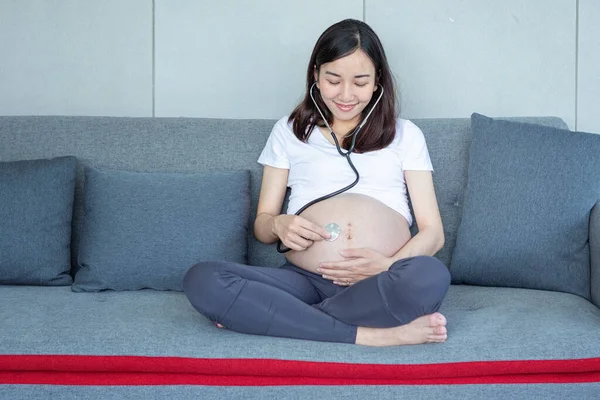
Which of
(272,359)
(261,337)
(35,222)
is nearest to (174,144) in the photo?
(35,222)

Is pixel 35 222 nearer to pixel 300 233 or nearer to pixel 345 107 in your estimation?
pixel 300 233

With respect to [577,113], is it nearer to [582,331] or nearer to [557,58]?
[557,58]

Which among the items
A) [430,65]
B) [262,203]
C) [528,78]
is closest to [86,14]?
[262,203]

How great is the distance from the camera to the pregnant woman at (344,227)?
5.79 ft

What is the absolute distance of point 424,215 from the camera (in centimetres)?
224

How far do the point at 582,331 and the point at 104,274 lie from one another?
1.31 metres

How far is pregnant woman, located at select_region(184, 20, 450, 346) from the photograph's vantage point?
5.79 feet

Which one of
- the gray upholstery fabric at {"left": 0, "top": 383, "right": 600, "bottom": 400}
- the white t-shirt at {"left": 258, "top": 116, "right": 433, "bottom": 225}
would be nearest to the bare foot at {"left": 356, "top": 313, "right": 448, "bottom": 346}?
the gray upholstery fabric at {"left": 0, "top": 383, "right": 600, "bottom": 400}

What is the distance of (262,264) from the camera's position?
2430 mm

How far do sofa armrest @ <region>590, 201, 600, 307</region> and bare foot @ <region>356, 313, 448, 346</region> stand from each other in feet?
1.92

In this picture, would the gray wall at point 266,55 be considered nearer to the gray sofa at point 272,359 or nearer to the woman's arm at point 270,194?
the woman's arm at point 270,194

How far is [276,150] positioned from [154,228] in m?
0.44

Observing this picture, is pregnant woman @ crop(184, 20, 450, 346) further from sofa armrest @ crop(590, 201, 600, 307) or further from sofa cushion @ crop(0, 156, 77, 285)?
sofa cushion @ crop(0, 156, 77, 285)

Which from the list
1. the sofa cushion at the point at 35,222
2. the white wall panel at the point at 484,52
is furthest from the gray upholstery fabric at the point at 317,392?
the white wall panel at the point at 484,52
